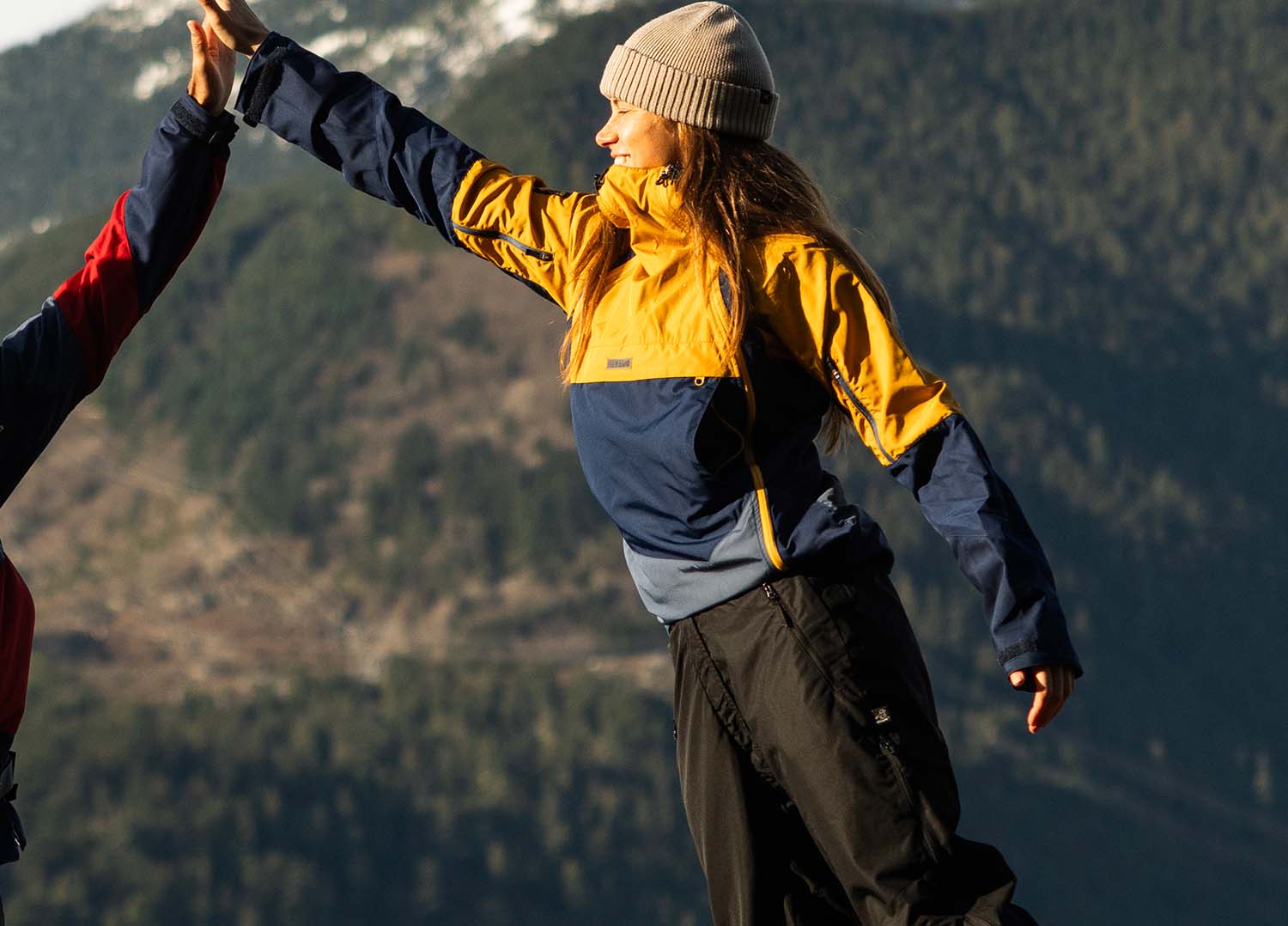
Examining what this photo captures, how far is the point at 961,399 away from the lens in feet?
300

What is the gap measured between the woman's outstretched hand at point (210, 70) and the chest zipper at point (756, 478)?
1281 millimetres

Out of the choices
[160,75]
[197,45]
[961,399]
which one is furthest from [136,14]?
[197,45]

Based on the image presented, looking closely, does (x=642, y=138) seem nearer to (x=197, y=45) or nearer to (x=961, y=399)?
(x=197, y=45)

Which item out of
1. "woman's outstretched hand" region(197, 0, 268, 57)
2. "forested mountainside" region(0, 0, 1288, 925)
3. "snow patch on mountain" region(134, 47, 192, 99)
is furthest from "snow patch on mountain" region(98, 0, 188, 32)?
"woman's outstretched hand" region(197, 0, 268, 57)

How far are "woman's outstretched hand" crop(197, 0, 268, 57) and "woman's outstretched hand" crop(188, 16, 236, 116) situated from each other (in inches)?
0.7

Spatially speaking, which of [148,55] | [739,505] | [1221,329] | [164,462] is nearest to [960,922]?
[739,505]

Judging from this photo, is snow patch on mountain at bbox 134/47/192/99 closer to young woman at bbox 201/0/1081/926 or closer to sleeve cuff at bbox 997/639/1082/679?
young woman at bbox 201/0/1081/926

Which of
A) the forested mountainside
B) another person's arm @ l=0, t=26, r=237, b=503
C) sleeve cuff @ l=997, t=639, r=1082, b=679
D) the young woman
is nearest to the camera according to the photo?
sleeve cuff @ l=997, t=639, r=1082, b=679

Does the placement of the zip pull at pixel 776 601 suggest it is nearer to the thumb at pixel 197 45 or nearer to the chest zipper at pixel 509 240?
the chest zipper at pixel 509 240

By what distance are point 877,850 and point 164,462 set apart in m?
92.7

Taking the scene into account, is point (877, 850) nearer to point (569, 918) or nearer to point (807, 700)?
point (807, 700)

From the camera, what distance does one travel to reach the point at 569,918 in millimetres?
75562

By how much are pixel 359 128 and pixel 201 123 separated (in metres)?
0.32

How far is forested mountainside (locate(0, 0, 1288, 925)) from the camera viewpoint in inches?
3140
